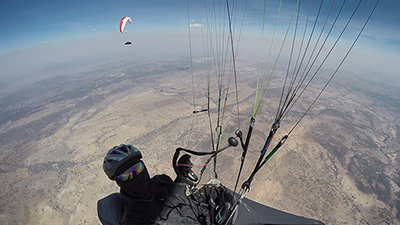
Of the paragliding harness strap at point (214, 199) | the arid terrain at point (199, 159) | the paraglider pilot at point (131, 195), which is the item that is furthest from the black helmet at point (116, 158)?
the arid terrain at point (199, 159)

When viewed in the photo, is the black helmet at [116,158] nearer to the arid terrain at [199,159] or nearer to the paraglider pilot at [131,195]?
the paraglider pilot at [131,195]

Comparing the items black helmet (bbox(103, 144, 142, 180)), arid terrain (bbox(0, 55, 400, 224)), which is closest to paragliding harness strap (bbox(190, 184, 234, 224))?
black helmet (bbox(103, 144, 142, 180))

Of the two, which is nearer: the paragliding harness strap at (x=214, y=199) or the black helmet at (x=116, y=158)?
the paragliding harness strap at (x=214, y=199)

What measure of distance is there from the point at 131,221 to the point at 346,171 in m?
30.4

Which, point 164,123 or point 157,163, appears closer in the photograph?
point 157,163

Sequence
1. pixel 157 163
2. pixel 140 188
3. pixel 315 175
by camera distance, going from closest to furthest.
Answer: pixel 140 188 < pixel 315 175 < pixel 157 163

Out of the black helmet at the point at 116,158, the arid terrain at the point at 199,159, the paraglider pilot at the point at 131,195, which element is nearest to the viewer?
the paraglider pilot at the point at 131,195

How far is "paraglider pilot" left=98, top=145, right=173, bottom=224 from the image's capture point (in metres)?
2.00

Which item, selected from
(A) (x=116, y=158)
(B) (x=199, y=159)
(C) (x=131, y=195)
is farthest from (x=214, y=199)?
(B) (x=199, y=159)

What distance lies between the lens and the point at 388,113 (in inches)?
2088

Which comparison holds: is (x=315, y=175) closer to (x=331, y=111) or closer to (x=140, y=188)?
(x=140, y=188)

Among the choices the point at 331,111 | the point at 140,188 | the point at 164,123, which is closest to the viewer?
the point at 140,188

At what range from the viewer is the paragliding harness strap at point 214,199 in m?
2.10

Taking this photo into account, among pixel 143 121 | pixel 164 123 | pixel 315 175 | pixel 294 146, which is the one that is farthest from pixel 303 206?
pixel 143 121
